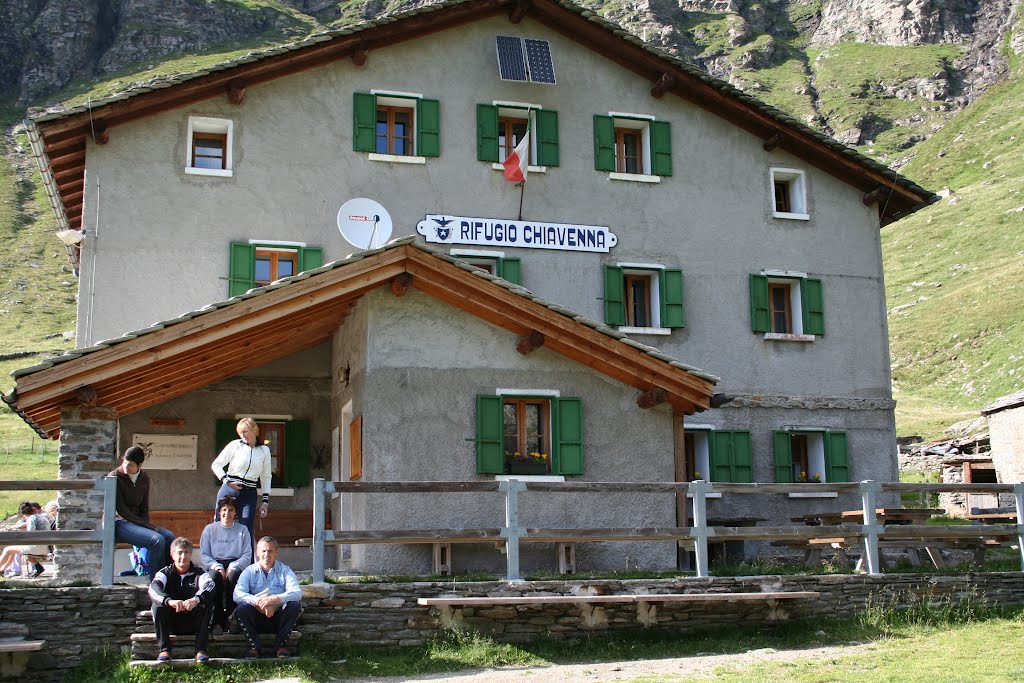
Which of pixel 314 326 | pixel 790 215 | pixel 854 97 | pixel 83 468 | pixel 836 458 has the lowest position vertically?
pixel 83 468

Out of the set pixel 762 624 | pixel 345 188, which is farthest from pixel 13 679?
pixel 345 188

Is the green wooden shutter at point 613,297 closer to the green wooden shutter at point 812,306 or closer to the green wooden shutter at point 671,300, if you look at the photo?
the green wooden shutter at point 671,300

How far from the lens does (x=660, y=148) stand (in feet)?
64.8

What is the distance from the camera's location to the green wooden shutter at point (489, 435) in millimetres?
13461

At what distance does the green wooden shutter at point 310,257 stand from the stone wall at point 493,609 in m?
7.63

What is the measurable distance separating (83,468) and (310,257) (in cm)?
537

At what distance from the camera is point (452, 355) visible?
534 inches

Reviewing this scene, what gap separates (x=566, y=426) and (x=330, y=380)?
5.09 metres

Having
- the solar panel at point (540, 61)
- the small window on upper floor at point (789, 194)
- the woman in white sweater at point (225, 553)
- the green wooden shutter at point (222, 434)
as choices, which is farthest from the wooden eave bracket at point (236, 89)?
the small window on upper floor at point (789, 194)

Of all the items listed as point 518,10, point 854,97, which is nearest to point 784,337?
point 518,10

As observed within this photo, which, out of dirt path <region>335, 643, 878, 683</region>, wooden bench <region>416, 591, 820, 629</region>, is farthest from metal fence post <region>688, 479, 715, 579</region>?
dirt path <region>335, 643, 878, 683</region>

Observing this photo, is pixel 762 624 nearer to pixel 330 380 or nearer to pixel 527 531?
pixel 527 531

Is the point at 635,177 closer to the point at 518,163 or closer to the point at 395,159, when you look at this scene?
the point at 518,163

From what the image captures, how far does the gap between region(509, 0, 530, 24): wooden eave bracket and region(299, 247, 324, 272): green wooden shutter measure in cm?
519
